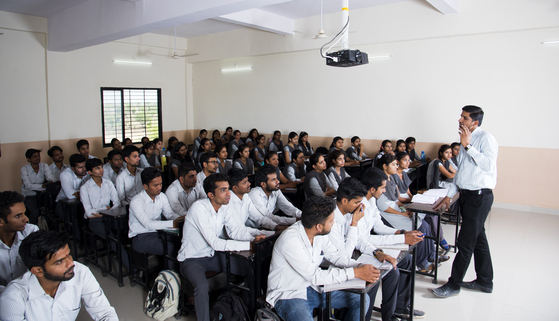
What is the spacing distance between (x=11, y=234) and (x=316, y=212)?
81.6 inches

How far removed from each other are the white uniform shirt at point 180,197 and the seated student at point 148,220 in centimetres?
31

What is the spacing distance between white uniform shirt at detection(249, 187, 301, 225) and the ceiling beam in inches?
173

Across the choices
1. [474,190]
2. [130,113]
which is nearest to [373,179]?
[474,190]

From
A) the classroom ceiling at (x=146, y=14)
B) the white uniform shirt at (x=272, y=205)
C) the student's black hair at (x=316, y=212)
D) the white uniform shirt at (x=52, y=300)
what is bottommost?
the white uniform shirt at (x=52, y=300)

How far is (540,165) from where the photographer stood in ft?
20.4

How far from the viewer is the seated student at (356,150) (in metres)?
7.29

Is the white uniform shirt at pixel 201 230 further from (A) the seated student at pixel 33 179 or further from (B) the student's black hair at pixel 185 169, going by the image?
(A) the seated student at pixel 33 179

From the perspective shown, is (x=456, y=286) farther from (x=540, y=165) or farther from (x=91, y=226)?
(x=540, y=165)

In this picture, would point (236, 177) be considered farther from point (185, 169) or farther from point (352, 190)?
point (352, 190)

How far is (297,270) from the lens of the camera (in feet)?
7.41

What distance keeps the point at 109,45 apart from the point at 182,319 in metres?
8.00

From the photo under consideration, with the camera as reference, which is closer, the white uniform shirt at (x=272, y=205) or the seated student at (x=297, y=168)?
the white uniform shirt at (x=272, y=205)

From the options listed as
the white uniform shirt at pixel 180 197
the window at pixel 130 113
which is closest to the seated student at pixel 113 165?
the white uniform shirt at pixel 180 197

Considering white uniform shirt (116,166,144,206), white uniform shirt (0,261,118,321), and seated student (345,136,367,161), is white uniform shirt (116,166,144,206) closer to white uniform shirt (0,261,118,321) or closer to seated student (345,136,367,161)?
white uniform shirt (0,261,118,321)
